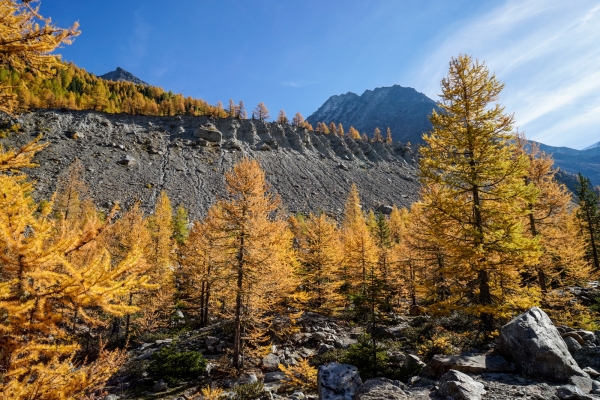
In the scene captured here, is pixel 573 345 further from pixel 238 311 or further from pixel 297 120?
pixel 297 120

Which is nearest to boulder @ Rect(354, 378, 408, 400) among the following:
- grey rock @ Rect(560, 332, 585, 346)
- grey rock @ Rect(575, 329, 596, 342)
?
grey rock @ Rect(560, 332, 585, 346)

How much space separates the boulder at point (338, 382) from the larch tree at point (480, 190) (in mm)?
5052

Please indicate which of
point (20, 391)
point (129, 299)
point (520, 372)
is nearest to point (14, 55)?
point (20, 391)

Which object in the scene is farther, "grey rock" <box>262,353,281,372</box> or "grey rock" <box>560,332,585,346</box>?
"grey rock" <box>262,353,281,372</box>

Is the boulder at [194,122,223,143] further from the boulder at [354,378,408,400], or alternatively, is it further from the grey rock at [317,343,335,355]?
the boulder at [354,378,408,400]

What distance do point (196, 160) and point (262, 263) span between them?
62.3 meters

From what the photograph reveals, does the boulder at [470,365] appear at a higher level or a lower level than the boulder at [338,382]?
higher

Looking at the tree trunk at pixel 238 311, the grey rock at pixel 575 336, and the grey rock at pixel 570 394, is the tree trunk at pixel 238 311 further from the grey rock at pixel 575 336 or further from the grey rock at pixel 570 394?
the grey rock at pixel 575 336

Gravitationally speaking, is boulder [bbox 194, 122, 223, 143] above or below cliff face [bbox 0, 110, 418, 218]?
above

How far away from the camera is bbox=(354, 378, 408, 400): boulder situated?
22.1ft

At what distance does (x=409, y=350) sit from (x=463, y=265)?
5.69 metres

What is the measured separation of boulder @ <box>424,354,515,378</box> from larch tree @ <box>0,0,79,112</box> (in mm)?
11854

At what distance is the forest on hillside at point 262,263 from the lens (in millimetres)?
3545

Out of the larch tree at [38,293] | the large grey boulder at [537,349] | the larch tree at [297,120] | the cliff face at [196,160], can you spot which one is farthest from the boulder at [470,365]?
the larch tree at [297,120]
